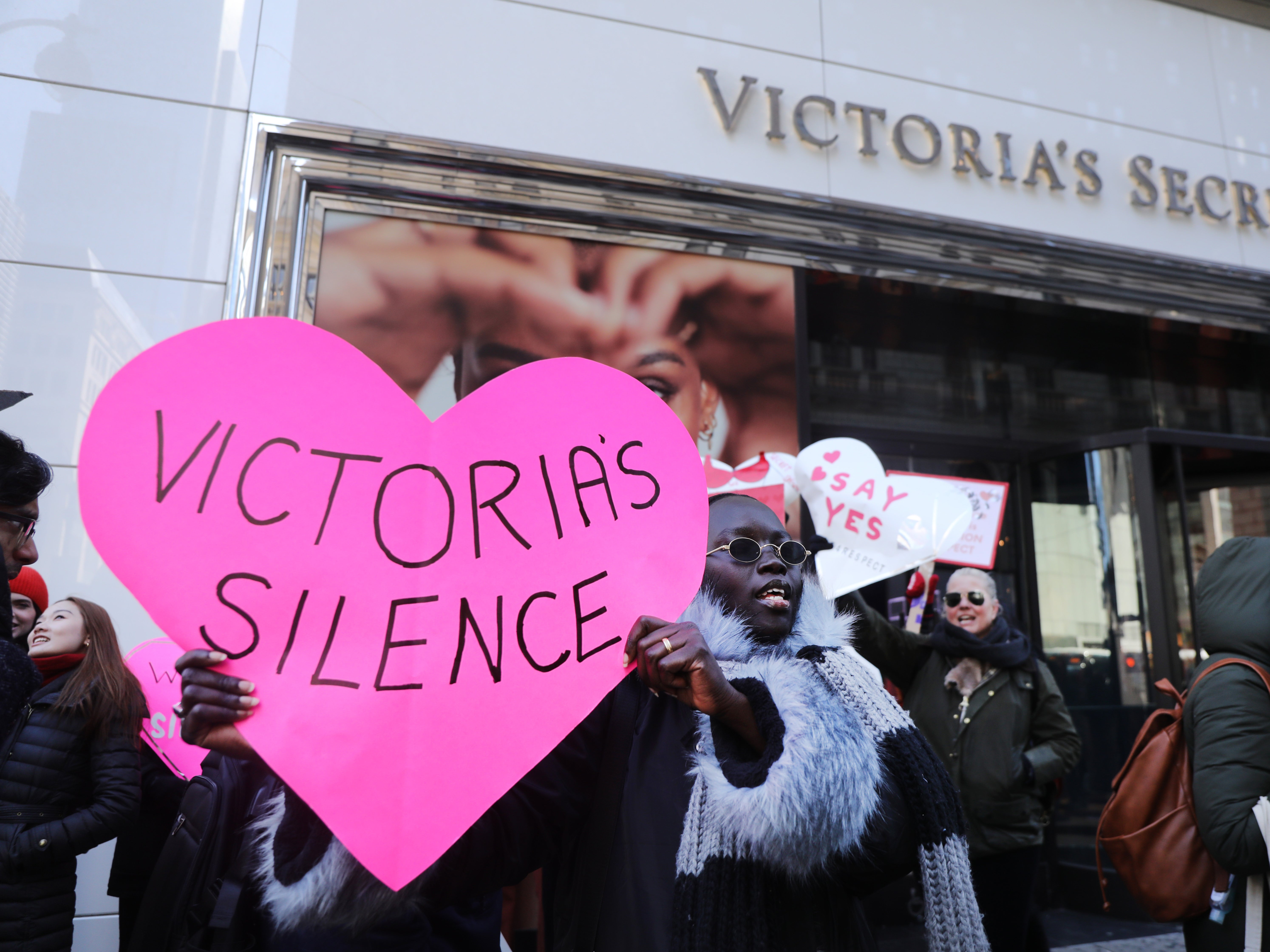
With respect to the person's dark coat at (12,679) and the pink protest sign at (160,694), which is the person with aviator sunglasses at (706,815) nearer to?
the person's dark coat at (12,679)

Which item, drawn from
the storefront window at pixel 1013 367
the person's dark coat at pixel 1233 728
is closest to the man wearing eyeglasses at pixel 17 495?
the person's dark coat at pixel 1233 728

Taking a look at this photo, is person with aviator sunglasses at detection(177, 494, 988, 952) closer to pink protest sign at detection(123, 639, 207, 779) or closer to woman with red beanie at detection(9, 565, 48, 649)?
pink protest sign at detection(123, 639, 207, 779)

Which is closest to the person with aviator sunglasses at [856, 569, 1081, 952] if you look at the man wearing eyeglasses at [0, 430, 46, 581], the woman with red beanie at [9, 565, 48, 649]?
the man wearing eyeglasses at [0, 430, 46, 581]

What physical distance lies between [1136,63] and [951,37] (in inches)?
57.2

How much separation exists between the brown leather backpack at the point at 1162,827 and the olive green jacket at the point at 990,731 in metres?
1.02

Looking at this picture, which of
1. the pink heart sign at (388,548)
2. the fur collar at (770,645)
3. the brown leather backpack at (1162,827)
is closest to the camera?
the pink heart sign at (388,548)

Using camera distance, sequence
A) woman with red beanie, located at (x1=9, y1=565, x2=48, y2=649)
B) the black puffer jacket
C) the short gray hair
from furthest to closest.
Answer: the short gray hair, woman with red beanie, located at (x1=9, y1=565, x2=48, y2=649), the black puffer jacket

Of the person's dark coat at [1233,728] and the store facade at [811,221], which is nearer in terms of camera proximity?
the person's dark coat at [1233,728]

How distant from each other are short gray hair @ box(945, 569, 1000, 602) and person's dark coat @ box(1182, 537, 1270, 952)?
4.88ft

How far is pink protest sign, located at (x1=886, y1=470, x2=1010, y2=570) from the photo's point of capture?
15.9ft

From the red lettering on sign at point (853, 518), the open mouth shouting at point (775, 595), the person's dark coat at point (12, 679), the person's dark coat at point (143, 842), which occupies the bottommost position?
the person's dark coat at point (143, 842)

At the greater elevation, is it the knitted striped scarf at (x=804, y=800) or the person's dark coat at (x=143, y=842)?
the knitted striped scarf at (x=804, y=800)

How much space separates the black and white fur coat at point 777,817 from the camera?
4.48ft

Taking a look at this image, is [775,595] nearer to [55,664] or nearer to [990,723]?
[990,723]
